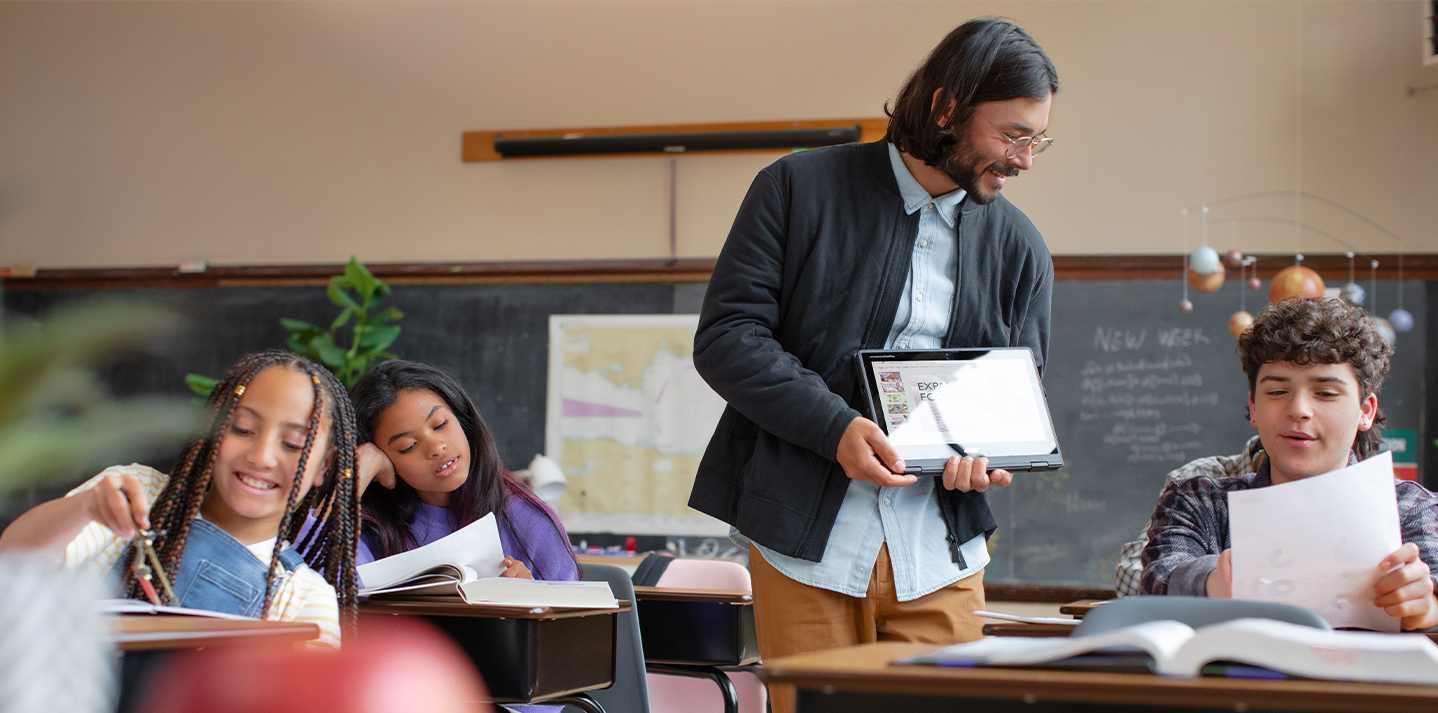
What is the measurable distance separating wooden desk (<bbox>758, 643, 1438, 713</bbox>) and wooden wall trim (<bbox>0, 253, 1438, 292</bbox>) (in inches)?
153

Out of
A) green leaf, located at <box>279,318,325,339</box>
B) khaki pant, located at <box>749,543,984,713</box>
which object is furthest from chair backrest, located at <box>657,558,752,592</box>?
green leaf, located at <box>279,318,325,339</box>

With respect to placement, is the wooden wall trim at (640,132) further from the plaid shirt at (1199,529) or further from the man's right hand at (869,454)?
the man's right hand at (869,454)

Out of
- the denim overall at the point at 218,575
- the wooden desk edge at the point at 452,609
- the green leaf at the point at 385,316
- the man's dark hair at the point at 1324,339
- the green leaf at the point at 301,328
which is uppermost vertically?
the green leaf at the point at 385,316

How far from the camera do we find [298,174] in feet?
16.4

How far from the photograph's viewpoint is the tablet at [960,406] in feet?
4.79

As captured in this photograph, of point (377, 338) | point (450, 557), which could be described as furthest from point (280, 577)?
point (377, 338)

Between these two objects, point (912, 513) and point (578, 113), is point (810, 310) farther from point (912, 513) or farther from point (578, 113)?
point (578, 113)

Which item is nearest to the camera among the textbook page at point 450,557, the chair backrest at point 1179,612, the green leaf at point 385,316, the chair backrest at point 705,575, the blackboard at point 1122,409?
the chair backrest at point 1179,612

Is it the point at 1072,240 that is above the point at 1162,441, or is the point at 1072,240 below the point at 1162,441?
above

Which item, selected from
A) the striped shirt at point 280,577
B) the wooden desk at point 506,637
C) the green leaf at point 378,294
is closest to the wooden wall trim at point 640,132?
the green leaf at point 378,294

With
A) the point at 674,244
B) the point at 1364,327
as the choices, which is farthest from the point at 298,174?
the point at 1364,327

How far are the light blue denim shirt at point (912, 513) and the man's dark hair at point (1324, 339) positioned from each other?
0.46 m

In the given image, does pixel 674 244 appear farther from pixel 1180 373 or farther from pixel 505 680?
pixel 505 680

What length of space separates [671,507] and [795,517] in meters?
3.19
